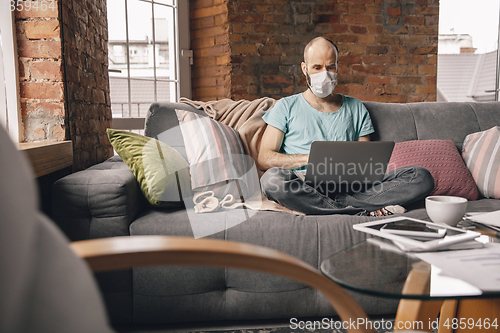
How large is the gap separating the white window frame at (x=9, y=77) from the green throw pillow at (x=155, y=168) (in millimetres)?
395

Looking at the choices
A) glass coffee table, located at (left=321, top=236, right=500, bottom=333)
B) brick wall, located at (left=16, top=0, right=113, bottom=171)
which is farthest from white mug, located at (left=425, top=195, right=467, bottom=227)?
brick wall, located at (left=16, top=0, right=113, bottom=171)

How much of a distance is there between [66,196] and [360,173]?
108 cm

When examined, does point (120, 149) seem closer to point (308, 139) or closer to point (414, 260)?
point (308, 139)

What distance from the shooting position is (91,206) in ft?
4.04

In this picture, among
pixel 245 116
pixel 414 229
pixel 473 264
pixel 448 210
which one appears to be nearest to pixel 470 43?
pixel 245 116

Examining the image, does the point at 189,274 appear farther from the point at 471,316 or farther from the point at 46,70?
the point at 46,70

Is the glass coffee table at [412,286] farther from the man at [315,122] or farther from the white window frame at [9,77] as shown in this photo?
the white window frame at [9,77]

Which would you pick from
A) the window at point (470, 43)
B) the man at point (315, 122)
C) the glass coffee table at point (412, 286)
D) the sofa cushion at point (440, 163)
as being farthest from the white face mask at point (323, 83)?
the window at point (470, 43)

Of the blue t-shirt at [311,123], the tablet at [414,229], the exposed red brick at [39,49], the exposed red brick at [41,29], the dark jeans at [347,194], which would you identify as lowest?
the dark jeans at [347,194]

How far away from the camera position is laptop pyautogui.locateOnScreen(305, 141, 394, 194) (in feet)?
4.25

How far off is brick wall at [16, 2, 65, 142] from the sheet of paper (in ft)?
4.85

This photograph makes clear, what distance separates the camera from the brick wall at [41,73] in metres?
1.46

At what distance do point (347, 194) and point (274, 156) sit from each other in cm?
41

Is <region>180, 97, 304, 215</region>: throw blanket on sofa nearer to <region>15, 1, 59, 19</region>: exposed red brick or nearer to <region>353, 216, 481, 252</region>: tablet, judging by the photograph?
<region>15, 1, 59, 19</region>: exposed red brick
